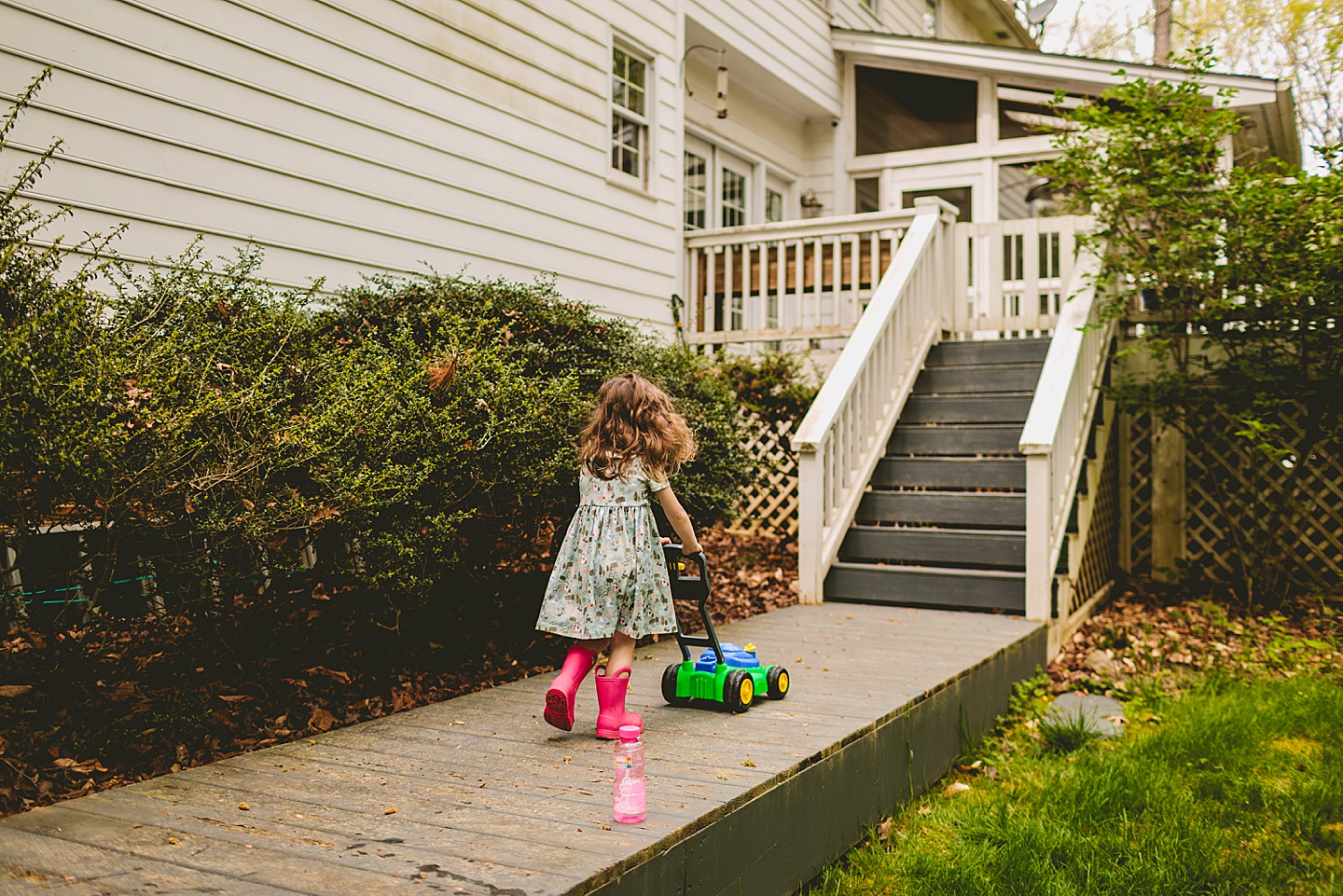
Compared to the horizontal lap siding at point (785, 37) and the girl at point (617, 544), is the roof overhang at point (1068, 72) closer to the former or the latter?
the horizontal lap siding at point (785, 37)

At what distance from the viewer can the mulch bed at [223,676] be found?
10.7 feet

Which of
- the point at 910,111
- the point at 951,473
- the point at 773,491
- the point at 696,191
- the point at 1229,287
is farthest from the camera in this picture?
Result: the point at 910,111

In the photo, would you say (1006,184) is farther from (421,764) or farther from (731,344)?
(421,764)

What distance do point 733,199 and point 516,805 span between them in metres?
10.5

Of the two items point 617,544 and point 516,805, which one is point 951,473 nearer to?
point 617,544

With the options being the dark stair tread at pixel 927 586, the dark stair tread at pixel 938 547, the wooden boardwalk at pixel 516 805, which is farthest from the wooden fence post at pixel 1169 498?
the wooden boardwalk at pixel 516 805

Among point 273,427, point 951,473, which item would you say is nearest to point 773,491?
point 951,473

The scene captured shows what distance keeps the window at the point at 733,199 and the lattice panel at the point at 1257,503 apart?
6.01 meters

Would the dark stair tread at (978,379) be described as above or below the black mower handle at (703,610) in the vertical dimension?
above

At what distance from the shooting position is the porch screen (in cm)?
1316

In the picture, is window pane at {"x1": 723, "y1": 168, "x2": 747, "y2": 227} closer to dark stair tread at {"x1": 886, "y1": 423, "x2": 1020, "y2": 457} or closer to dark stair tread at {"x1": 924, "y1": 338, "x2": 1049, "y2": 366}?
dark stair tread at {"x1": 924, "y1": 338, "x2": 1049, "y2": 366}

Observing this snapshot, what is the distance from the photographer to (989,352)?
8.88 m

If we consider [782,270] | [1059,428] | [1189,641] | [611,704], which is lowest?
[1189,641]

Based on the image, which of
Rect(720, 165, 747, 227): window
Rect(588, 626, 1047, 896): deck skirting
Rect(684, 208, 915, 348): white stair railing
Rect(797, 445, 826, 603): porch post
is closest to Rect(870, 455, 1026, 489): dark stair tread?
Rect(797, 445, 826, 603): porch post
